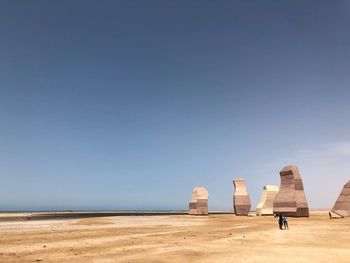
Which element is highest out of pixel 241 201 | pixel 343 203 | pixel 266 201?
pixel 266 201

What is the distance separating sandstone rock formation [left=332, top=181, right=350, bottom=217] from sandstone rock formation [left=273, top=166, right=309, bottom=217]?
13.4 ft

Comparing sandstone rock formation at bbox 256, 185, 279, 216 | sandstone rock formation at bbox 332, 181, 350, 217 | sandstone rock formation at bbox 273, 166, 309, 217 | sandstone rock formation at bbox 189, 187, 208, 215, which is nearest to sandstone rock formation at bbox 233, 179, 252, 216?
sandstone rock formation at bbox 189, 187, 208, 215

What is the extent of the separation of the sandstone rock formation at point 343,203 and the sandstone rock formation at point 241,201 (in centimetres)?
A: 1722

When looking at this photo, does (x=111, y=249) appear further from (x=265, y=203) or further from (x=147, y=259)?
(x=265, y=203)

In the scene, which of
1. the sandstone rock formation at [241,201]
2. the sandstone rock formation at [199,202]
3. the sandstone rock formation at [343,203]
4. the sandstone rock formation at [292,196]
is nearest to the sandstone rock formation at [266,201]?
the sandstone rock formation at [241,201]

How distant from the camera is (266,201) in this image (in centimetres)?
7069

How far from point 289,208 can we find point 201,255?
33.1 metres

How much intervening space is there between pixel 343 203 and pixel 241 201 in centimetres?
1865

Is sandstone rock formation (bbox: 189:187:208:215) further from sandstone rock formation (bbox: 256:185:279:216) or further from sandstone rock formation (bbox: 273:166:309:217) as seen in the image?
sandstone rock formation (bbox: 273:166:309:217)

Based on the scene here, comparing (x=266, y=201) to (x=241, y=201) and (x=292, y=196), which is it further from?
(x=292, y=196)

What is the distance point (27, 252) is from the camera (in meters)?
16.4

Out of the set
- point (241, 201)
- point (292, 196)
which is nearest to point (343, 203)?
point (292, 196)

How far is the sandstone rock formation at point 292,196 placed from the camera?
44.9 meters

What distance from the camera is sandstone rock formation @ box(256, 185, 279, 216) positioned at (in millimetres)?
68000
